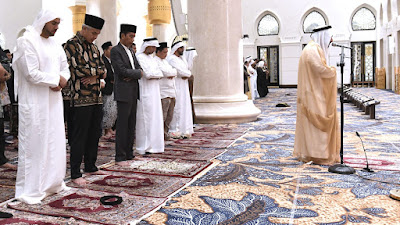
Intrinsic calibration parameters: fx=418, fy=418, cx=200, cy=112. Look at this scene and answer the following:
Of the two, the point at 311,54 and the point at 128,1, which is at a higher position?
the point at 128,1

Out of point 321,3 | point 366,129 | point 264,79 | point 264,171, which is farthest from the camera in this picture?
point 321,3

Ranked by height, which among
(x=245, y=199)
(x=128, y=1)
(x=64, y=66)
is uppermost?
(x=128, y=1)

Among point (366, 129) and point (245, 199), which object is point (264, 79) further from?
point (245, 199)

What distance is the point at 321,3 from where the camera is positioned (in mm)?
20797

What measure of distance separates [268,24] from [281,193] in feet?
63.5

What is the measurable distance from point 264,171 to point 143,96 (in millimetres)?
1807

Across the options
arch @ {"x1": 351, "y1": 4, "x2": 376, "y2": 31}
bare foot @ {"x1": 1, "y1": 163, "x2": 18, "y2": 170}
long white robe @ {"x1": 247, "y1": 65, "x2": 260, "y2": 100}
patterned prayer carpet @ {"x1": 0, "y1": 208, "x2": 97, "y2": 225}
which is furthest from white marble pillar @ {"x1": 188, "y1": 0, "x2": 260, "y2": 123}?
arch @ {"x1": 351, "y1": 4, "x2": 376, "y2": 31}

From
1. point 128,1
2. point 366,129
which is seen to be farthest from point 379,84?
point 366,129

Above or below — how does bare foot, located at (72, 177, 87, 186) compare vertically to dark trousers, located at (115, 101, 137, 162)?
below

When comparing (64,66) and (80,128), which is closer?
(64,66)

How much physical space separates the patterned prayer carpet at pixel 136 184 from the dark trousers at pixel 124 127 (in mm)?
542

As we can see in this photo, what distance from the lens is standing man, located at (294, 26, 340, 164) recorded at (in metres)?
4.16

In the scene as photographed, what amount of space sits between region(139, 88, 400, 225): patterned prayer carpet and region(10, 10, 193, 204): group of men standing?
3.28 ft

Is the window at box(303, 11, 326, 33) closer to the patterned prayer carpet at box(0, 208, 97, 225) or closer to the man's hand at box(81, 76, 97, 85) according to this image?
the man's hand at box(81, 76, 97, 85)
